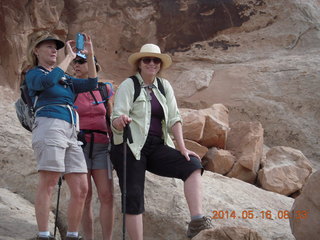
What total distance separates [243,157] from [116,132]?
4345mm

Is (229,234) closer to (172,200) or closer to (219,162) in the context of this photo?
(172,200)

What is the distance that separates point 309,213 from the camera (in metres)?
3.98

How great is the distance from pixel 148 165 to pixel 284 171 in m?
4.38

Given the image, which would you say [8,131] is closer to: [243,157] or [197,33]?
[243,157]

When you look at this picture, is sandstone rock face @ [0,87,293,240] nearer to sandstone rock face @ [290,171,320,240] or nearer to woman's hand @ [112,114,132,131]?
sandstone rock face @ [290,171,320,240]

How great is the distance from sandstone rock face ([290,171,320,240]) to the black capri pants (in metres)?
0.93

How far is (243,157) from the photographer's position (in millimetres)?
7922

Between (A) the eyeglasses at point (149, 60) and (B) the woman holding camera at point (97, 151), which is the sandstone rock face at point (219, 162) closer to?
(B) the woman holding camera at point (97, 151)

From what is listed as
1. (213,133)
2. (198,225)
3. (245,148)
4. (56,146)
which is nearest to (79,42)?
(56,146)

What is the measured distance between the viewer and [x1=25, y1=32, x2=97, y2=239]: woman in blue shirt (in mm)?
3641

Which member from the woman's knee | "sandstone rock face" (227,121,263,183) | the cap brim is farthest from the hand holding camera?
"sandstone rock face" (227,121,263,183)

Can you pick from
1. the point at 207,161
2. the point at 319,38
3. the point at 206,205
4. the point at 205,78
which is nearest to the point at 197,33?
the point at 205,78

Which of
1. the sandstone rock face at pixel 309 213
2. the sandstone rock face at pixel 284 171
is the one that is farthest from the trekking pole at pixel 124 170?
the sandstone rock face at pixel 284 171

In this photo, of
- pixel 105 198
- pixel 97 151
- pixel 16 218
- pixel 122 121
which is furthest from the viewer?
pixel 16 218
